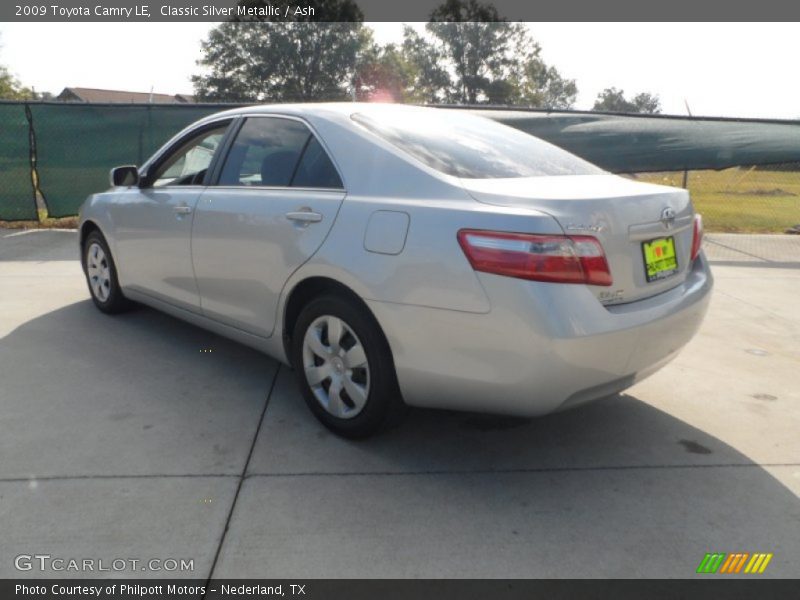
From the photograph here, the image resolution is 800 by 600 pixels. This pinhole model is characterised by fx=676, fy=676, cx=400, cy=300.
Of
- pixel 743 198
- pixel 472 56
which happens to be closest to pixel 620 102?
pixel 472 56

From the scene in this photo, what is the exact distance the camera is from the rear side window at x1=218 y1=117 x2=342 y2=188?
10.9 ft

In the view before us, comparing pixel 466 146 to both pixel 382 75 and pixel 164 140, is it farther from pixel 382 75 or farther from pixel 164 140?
pixel 382 75

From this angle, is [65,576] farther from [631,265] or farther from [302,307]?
[631,265]

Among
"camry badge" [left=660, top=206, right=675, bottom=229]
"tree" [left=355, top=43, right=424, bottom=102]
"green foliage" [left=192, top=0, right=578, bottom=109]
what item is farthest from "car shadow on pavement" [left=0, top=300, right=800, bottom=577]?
"tree" [left=355, top=43, right=424, bottom=102]

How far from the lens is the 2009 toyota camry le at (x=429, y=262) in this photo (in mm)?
2516

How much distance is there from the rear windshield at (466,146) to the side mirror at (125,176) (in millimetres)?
1996

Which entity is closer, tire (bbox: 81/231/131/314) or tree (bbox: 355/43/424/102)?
tire (bbox: 81/231/131/314)

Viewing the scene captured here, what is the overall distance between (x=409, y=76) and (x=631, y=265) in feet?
186

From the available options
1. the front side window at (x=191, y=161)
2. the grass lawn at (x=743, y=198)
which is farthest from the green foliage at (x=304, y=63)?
the front side window at (x=191, y=161)

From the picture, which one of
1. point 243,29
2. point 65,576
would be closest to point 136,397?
point 65,576

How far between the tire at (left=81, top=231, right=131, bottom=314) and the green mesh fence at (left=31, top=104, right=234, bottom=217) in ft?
15.2

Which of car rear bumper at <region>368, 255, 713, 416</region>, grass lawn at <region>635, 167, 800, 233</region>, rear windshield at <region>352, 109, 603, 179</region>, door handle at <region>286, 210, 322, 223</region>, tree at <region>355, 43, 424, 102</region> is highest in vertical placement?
tree at <region>355, 43, 424, 102</region>

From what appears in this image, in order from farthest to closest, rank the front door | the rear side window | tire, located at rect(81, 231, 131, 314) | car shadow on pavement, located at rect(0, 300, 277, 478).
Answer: tire, located at rect(81, 231, 131, 314)
the front door
the rear side window
car shadow on pavement, located at rect(0, 300, 277, 478)

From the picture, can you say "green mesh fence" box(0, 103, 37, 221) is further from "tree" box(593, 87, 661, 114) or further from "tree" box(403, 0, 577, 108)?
"tree" box(593, 87, 661, 114)
